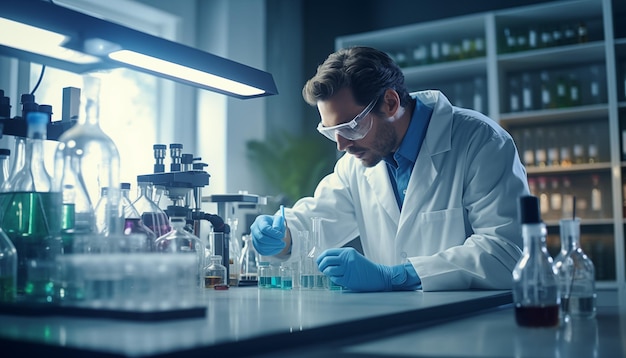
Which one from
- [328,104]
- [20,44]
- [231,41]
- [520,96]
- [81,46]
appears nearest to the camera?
[81,46]

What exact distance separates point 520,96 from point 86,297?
4.59 metres

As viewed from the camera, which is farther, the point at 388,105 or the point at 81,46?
the point at 388,105

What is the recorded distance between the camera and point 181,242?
5.08 feet

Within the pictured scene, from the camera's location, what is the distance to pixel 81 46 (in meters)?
1.44

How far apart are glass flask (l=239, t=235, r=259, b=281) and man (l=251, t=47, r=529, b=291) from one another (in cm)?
7

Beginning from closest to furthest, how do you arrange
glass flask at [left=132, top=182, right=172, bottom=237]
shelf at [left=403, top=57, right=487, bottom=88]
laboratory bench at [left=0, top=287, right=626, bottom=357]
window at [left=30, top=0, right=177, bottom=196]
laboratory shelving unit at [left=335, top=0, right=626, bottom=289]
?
laboratory bench at [left=0, top=287, right=626, bottom=357] < glass flask at [left=132, top=182, right=172, bottom=237] < window at [left=30, top=0, right=177, bottom=196] < laboratory shelving unit at [left=335, top=0, right=626, bottom=289] < shelf at [left=403, top=57, right=487, bottom=88]

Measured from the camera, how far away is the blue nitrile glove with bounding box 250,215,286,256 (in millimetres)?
2240

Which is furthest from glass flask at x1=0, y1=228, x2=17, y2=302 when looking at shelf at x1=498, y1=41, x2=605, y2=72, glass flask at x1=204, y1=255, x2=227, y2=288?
shelf at x1=498, y1=41, x2=605, y2=72

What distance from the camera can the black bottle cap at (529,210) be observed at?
119cm

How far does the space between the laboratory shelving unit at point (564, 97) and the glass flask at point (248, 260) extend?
3.13 metres

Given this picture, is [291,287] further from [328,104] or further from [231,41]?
[231,41]

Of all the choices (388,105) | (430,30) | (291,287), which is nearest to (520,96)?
(430,30)

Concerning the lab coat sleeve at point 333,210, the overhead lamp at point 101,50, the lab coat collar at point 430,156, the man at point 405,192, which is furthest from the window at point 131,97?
the overhead lamp at point 101,50

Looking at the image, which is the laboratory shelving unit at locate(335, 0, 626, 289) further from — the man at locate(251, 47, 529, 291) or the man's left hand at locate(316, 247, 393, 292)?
the man's left hand at locate(316, 247, 393, 292)
